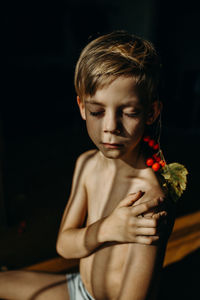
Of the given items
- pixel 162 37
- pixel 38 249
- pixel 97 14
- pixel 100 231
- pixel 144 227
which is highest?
pixel 97 14

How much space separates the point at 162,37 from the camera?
12.8 feet

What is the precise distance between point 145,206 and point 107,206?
0.29 metres

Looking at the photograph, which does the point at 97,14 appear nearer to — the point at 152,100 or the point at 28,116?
the point at 28,116

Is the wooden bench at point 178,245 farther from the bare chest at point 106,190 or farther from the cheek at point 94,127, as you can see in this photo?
the cheek at point 94,127

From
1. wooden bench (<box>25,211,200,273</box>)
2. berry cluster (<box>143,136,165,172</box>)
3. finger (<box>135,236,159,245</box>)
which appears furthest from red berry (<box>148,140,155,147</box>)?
wooden bench (<box>25,211,200,273</box>)

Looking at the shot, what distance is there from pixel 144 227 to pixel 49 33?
3847mm

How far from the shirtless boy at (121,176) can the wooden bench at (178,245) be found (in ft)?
1.95

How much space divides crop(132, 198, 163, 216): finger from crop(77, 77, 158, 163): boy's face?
6.8 inches

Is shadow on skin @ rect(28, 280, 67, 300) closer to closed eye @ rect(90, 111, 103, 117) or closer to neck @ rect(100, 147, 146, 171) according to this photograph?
Result: neck @ rect(100, 147, 146, 171)

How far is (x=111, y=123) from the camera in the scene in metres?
0.69

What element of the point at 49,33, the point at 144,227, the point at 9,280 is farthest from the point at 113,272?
the point at 49,33

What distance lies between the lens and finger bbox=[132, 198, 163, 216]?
661 mm

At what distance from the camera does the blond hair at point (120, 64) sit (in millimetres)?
682

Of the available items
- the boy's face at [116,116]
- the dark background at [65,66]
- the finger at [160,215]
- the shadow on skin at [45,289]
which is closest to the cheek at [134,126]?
the boy's face at [116,116]
